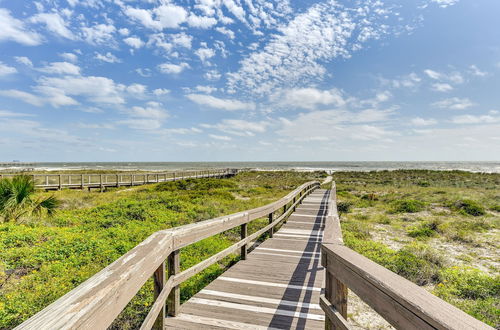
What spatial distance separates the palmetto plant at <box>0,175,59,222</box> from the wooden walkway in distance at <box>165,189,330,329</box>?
29.5 feet

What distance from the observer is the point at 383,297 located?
59.0 inches

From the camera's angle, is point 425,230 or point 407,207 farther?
point 407,207

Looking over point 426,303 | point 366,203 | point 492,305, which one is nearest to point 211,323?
point 426,303

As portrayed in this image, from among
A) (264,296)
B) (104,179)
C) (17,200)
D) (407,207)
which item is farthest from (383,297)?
(104,179)

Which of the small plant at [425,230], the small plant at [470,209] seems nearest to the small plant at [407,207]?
the small plant at [470,209]

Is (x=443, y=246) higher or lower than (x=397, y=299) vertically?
lower

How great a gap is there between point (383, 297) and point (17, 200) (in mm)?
12449

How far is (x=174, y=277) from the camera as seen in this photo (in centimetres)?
297

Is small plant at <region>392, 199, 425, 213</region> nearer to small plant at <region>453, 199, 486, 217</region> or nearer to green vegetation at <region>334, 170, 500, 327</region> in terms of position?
green vegetation at <region>334, 170, 500, 327</region>

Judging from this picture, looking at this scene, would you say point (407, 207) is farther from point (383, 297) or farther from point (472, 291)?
point (383, 297)

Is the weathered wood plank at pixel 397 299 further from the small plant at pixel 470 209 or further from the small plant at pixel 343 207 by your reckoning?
the small plant at pixel 470 209

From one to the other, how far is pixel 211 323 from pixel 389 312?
95.9 inches

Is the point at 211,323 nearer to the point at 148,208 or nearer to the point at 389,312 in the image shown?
the point at 389,312

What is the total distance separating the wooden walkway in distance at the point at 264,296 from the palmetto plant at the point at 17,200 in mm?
9002
